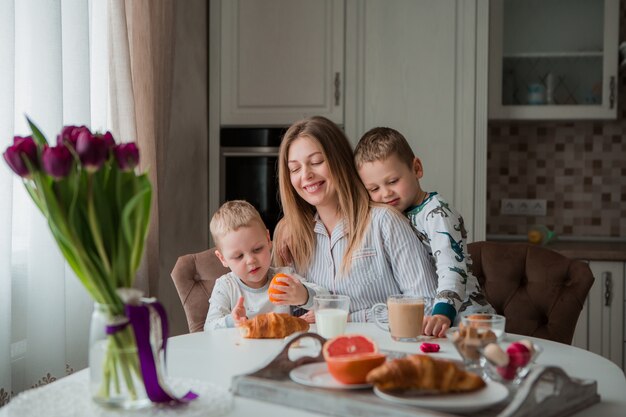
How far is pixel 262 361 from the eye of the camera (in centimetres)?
131

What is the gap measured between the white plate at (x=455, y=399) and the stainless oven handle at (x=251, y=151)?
226cm

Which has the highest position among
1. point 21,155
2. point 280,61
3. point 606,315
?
point 280,61

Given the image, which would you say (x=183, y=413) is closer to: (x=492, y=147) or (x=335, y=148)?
(x=335, y=148)

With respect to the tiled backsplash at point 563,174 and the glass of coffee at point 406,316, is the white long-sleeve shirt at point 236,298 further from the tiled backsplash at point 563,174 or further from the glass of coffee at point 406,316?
the tiled backsplash at point 563,174

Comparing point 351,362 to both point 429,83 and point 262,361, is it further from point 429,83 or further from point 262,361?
point 429,83

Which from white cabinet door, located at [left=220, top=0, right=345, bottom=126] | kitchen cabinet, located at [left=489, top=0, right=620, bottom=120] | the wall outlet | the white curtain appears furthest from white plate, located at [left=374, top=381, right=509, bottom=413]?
the wall outlet

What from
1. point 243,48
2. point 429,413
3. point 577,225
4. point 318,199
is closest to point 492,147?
point 577,225

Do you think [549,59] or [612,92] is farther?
[549,59]

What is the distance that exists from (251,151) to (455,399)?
7.80ft

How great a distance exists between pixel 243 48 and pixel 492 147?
54.1 inches

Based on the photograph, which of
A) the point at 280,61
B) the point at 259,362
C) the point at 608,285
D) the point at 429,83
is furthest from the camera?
the point at 280,61

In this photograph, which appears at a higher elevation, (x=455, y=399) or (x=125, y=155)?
(x=125, y=155)

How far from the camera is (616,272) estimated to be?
9.91 ft

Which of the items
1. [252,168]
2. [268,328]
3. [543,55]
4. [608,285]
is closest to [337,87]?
[252,168]
